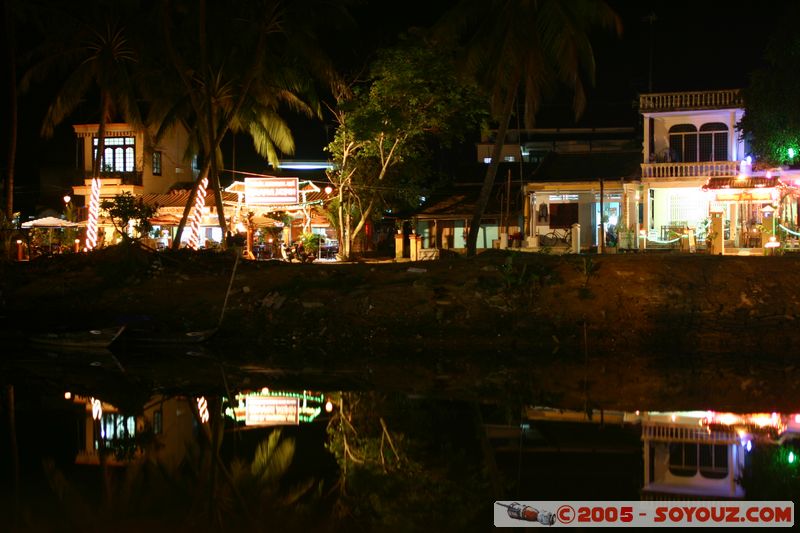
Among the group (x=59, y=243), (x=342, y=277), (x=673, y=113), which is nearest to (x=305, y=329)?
(x=342, y=277)

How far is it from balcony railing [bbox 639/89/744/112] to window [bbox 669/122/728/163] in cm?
101

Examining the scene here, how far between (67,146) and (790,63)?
37.2 meters

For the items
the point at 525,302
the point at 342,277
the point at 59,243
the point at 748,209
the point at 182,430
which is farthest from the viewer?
the point at 59,243

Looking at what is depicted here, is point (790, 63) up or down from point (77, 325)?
up

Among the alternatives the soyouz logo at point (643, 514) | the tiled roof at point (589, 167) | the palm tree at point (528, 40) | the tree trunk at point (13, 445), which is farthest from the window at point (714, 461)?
the tiled roof at point (589, 167)

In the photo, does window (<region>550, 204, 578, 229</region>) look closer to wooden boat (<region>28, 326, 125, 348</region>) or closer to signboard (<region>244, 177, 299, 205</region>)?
signboard (<region>244, 177, 299, 205</region>)

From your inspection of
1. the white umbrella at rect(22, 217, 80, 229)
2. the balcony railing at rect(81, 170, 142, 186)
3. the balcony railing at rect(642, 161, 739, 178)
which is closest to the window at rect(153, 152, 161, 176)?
the balcony railing at rect(81, 170, 142, 186)

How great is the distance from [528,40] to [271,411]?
43.0 feet

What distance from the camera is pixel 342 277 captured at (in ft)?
75.2

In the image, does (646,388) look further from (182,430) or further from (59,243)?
(59,243)

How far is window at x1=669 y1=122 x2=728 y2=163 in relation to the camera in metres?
33.3

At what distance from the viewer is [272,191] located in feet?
100

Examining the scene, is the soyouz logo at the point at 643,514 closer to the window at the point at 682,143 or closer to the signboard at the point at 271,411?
the signboard at the point at 271,411

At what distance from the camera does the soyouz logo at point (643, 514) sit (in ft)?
27.1
